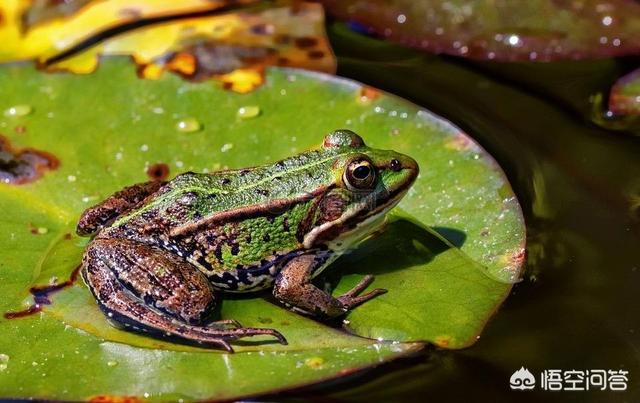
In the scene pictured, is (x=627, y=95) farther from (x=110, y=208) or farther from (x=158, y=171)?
(x=110, y=208)

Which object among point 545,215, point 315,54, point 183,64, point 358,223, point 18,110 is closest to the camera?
point 358,223

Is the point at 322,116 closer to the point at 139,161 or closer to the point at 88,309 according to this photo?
the point at 139,161

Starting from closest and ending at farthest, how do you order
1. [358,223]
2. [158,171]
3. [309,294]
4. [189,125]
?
[309,294]
[358,223]
[158,171]
[189,125]

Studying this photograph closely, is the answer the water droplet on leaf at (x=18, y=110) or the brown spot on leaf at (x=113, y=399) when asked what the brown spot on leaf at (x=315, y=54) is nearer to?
the water droplet on leaf at (x=18, y=110)

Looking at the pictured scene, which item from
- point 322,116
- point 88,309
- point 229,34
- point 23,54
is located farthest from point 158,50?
point 88,309

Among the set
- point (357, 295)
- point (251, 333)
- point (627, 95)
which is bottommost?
point (251, 333)

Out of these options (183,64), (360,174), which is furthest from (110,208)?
(183,64)

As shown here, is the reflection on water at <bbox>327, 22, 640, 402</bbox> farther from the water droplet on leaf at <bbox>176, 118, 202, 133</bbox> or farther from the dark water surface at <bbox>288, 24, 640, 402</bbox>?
the water droplet on leaf at <bbox>176, 118, 202, 133</bbox>

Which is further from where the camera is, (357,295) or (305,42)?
(305,42)
